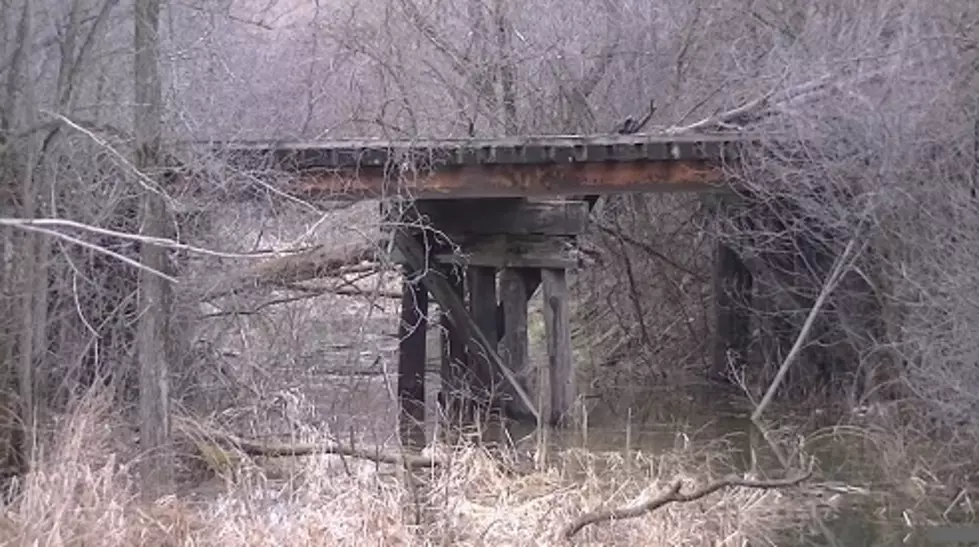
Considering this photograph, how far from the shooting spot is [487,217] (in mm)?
11258

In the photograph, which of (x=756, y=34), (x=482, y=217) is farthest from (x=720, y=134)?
(x=756, y=34)

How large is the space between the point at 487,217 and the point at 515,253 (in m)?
0.37

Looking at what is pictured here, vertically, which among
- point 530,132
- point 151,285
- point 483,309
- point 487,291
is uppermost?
point 530,132

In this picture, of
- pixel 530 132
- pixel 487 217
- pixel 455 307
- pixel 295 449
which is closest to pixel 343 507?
pixel 295 449

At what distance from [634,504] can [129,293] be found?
3.17m

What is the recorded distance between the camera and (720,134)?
10820 millimetres

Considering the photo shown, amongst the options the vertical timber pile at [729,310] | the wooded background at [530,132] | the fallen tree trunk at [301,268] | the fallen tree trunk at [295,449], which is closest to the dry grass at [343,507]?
the fallen tree trunk at [295,449]

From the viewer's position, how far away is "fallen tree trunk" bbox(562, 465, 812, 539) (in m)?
6.72

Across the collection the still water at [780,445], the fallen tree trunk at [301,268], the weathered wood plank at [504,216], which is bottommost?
the still water at [780,445]

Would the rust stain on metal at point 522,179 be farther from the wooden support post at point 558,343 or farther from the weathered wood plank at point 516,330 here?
the weathered wood plank at point 516,330

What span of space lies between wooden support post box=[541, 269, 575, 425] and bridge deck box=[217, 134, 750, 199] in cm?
111

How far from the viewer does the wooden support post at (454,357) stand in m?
11.2

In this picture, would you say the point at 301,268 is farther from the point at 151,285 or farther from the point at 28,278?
the point at 28,278

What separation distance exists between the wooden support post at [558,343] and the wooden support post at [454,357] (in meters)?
0.70
